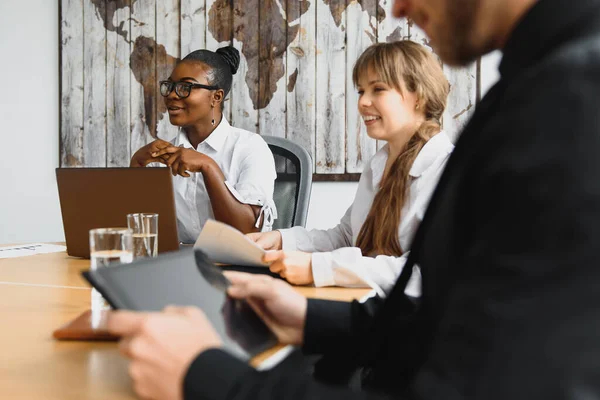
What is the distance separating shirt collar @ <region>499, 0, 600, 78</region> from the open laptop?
103 cm

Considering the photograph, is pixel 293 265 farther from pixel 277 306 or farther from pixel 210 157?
pixel 210 157

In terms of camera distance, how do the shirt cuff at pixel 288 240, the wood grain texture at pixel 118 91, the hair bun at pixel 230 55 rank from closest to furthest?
the shirt cuff at pixel 288 240 < the hair bun at pixel 230 55 < the wood grain texture at pixel 118 91

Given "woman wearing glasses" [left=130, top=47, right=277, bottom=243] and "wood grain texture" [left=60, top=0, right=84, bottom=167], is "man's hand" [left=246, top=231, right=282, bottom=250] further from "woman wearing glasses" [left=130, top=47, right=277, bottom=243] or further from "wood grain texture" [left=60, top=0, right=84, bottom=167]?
"wood grain texture" [left=60, top=0, right=84, bottom=167]

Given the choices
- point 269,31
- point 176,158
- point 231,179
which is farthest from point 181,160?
point 269,31

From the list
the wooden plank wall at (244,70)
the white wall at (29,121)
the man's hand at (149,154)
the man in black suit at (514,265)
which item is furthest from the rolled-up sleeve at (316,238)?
the white wall at (29,121)

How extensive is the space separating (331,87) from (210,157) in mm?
847

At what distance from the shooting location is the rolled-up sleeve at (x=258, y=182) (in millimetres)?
2211

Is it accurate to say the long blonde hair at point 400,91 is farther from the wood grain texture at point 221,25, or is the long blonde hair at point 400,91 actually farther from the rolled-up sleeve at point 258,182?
the wood grain texture at point 221,25

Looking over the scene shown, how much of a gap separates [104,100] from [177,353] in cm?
280

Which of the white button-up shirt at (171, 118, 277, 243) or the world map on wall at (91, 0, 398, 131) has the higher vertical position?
the world map on wall at (91, 0, 398, 131)

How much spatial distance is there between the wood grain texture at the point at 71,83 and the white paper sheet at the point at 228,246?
2.03 meters

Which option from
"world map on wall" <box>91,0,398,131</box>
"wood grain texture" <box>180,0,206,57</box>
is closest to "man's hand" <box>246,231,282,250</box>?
"world map on wall" <box>91,0,398,131</box>

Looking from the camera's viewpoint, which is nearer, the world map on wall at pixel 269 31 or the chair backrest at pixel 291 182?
the chair backrest at pixel 291 182

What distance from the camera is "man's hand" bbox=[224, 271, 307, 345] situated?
86cm
